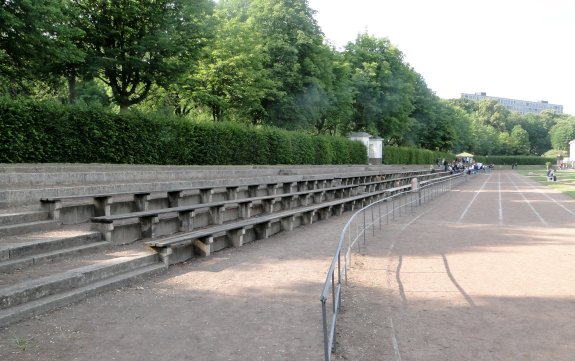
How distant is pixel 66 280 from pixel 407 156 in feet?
200

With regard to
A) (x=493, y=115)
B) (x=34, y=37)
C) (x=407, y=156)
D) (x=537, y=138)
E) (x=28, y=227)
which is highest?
(x=493, y=115)

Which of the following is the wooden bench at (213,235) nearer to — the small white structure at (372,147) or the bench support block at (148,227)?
the bench support block at (148,227)

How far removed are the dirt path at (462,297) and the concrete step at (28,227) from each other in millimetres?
5389

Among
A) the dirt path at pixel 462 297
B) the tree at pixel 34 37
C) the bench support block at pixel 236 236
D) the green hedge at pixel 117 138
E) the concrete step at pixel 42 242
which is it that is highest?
the tree at pixel 34 37

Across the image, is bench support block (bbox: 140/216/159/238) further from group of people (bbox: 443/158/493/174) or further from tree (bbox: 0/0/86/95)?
group of people (bbox: 443/158/493/174)

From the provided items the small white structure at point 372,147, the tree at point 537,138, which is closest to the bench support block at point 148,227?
the small white structure at point 372,147

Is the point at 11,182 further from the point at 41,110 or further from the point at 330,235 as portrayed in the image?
the point at 330,235

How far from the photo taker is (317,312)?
6449 millimetres

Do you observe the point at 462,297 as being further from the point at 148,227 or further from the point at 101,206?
the point at 101,206

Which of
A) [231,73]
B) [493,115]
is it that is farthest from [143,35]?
[493,115]

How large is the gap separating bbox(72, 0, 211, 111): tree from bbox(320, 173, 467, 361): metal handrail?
520 inches

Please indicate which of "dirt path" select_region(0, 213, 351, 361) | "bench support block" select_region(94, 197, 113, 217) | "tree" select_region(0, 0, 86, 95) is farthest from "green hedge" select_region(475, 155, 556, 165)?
"dirt path" select_region(0, 213, 351, 361)

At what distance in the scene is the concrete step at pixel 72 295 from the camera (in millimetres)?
5477

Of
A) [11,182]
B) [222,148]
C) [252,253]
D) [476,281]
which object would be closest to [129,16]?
[222,148]
